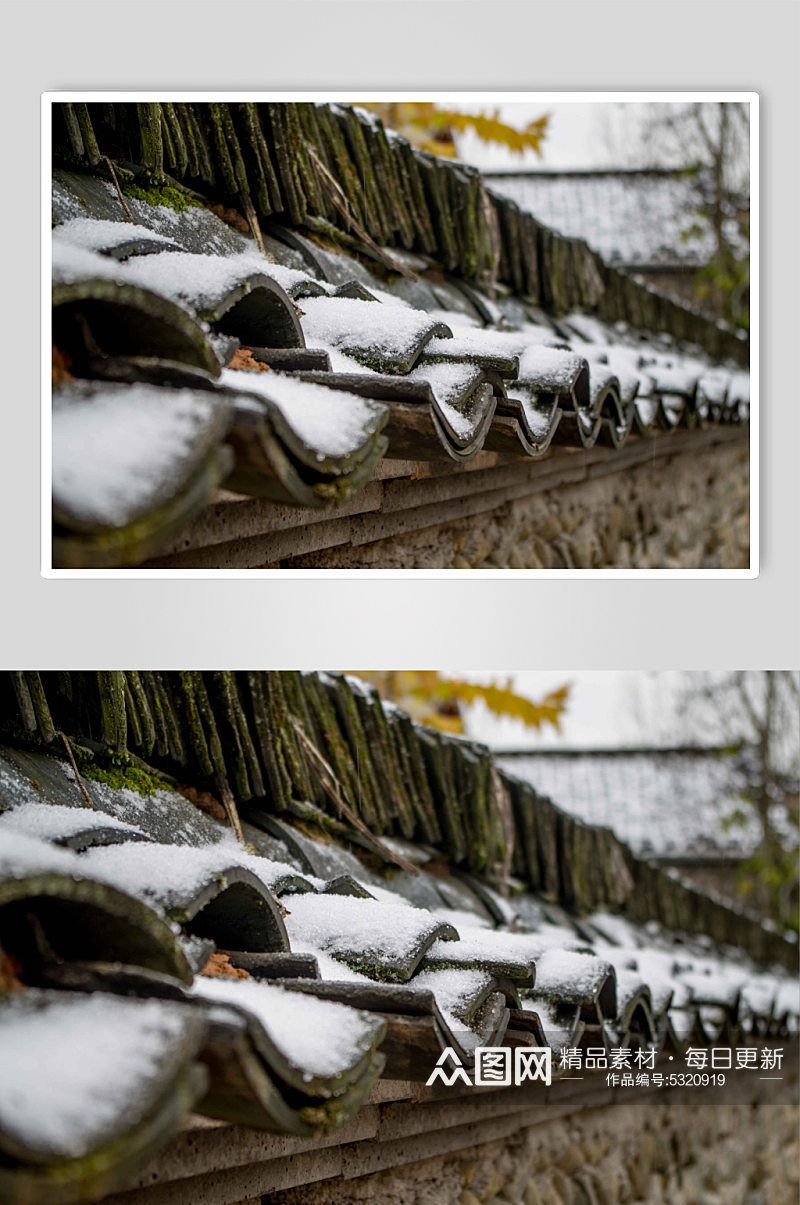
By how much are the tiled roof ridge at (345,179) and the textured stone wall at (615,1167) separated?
1388mm

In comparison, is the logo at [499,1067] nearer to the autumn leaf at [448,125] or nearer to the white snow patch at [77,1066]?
the white snow patch at [77,1066]

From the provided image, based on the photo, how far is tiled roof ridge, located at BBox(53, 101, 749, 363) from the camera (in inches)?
68.0

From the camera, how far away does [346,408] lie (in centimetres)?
123

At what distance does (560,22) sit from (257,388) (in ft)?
3.34

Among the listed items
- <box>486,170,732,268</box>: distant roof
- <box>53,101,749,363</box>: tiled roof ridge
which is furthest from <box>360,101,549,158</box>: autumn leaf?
<box>486,170,732,268</box>: distant roof

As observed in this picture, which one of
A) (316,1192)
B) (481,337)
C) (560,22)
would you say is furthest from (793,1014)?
(560,22)

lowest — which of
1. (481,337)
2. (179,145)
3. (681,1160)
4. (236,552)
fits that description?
(681,1160)

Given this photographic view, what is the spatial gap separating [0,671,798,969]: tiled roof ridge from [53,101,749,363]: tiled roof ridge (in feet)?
2.25

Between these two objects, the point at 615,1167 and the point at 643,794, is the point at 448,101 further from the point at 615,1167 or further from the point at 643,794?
the point at 643,794

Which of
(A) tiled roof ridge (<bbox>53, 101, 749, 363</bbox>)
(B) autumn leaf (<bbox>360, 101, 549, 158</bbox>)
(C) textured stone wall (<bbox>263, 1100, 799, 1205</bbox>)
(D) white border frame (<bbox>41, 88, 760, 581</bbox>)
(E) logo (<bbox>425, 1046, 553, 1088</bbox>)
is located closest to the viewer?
(E) logo (<bbox>425, 1046, 553, 1088</bbox>)

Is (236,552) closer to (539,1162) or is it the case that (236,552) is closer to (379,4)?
(379,4)

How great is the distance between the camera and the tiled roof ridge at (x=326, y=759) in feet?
5.29

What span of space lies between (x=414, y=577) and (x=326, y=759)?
502 mm

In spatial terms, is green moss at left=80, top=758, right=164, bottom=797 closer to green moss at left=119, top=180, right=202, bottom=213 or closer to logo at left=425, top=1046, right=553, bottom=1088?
logo at left=425, top=1046, right=553, bottom=1088
